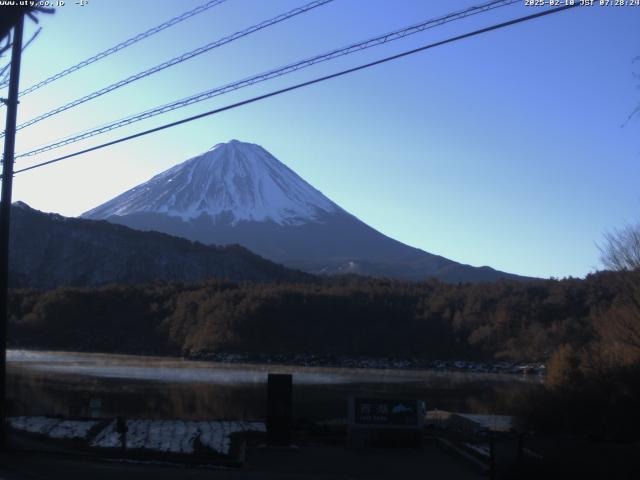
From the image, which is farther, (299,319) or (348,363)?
(299,319)

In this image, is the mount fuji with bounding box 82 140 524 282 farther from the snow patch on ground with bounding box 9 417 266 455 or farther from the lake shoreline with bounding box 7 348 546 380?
the snow patch on ground with bounding box 9 417 266 455

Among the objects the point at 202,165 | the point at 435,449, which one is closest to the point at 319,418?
the point at 435,449

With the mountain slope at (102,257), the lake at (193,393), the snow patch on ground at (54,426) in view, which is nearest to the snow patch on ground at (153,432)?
the snow patch on ground at (54,426)

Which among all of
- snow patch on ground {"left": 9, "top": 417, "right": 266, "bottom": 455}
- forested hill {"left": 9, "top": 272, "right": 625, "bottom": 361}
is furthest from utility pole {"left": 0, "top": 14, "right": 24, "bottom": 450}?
forested hill {"left": 9, "top": 272, "right": 625, "bottom": 361}

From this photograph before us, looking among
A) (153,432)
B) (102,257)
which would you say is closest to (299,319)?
(102,257)

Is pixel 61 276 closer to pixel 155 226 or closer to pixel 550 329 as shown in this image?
pixel 155 226

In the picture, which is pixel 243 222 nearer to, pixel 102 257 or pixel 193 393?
pixel 102 257

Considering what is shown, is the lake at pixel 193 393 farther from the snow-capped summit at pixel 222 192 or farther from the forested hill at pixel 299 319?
the snow-capped summit at pixel 222 192
